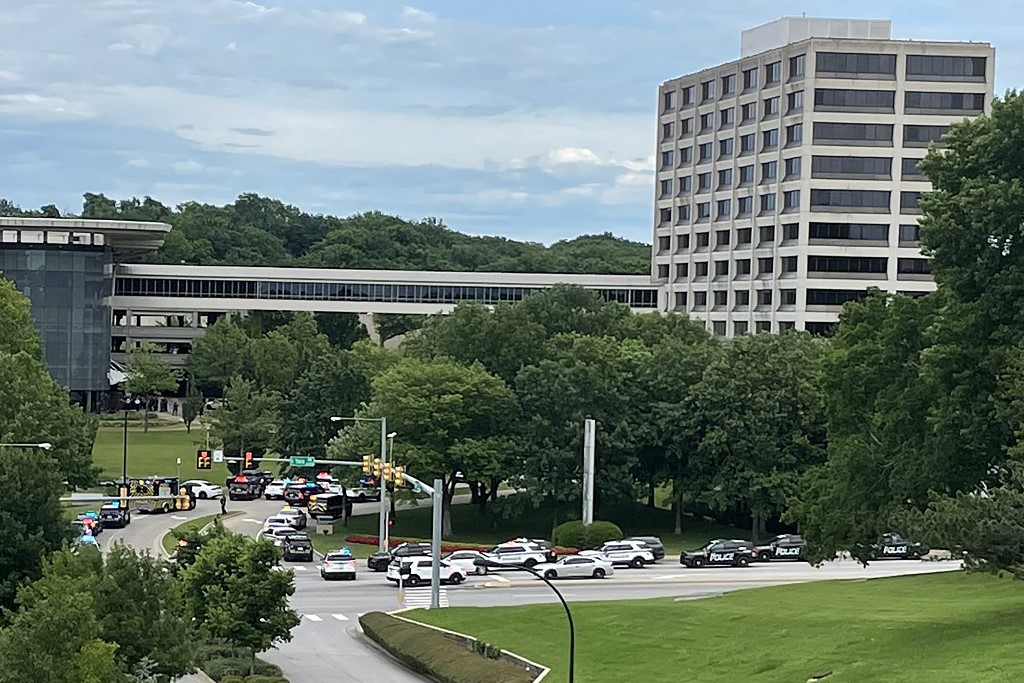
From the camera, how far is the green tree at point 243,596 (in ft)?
152

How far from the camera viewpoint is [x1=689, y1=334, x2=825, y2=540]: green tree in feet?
263

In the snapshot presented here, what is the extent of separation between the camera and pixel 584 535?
7869 centimetres

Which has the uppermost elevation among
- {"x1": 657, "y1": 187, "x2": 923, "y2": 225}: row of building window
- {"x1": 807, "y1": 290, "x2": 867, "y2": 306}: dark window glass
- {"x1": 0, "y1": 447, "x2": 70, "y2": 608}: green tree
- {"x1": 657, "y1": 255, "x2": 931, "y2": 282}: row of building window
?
{"x1": 657, "y1": 187, "x2": 923, "y2": 225}: row of building window

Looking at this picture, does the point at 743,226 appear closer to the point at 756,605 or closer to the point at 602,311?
the point at 602,311

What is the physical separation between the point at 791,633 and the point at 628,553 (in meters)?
29.2

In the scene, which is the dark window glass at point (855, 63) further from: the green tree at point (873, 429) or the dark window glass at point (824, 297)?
the green tree at point (873, 429)

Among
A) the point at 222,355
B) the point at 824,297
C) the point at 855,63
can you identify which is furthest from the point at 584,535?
the point at 222,355

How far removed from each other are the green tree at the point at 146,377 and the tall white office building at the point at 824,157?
50033 millimetres

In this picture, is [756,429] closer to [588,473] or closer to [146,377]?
[588,473]

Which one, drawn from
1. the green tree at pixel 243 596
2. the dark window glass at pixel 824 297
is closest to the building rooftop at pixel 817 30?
the dark window glass at pixel 824 297

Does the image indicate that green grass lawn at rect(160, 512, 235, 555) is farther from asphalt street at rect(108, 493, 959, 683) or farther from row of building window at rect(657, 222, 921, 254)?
row of building window at rect(657, 222, 921, 254)

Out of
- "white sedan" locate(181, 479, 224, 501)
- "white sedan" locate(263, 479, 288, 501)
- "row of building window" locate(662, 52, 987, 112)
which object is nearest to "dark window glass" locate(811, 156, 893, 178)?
"row of building window" locate(662, 52, 987, 112)

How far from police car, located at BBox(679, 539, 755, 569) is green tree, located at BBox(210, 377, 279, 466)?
38.9m

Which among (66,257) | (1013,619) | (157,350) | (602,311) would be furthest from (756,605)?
(157,350)
